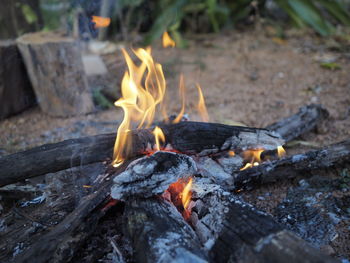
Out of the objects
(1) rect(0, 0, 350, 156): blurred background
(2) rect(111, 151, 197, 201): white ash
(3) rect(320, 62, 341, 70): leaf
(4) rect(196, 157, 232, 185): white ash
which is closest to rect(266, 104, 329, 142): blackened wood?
(1) rect(0, 0, 350, 156): blurred background

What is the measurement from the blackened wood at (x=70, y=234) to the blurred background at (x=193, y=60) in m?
1.75

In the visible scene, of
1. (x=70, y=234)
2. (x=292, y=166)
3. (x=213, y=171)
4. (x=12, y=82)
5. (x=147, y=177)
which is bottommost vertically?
(x=292, y=166)

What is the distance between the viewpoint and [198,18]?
6801 millimetres

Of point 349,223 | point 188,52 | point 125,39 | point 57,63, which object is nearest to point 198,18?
point 188,52

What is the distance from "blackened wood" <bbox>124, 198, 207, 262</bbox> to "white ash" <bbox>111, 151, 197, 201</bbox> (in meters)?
0.07

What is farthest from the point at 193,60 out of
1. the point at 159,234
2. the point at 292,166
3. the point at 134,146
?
the point at 159,234

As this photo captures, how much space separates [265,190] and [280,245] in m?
1.23

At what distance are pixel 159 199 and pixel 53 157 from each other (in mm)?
779

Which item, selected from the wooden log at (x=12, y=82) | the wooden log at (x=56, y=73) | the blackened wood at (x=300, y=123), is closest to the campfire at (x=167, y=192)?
the blackened wood at (x=300, y=123)

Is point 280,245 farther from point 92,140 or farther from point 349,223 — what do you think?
point 92,140

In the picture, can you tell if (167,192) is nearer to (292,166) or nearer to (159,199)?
(159,199)

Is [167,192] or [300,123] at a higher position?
[167,192]

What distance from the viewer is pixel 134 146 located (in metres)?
2.39

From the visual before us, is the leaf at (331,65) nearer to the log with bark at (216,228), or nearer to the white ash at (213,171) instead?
the white ash at (213,171)
